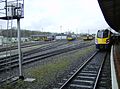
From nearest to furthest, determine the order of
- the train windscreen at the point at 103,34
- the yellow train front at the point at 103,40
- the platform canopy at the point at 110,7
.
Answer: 1. the platform canopy at the point at 110,7
2. the yellow train front at the point at 103,40
3. the train windscreen at the point at 103,34

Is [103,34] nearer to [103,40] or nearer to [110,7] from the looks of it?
[103,40]

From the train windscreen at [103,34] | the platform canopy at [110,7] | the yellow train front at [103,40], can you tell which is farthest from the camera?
the train windscreen at [103,34]

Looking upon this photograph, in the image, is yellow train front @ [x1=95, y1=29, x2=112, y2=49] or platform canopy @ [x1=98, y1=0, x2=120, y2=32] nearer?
platform canopy @ [x1=98, y1=0, x2=120, y2=32]

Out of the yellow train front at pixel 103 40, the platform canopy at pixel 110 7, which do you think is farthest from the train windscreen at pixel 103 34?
the platform canopy at pixel 110 7

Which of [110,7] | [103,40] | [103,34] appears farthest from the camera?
[103,34]

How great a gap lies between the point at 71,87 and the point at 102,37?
18.5 meters

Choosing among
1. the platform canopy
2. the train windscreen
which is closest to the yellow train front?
the train windscreen

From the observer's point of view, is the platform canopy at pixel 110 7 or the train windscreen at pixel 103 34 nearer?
the platform canopy at pixel 110 7

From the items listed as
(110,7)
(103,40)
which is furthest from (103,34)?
(110,7)

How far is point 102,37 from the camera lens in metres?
27.5

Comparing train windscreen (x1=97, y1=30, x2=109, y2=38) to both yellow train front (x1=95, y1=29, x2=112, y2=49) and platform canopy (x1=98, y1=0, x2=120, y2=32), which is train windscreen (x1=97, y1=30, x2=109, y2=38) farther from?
platform canopy (x1=98, y1=0, x2=120, y2=32)

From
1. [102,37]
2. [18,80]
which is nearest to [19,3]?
[18,80]

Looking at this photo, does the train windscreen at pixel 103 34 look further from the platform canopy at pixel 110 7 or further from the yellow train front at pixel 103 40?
→ the platform canopy at pixel 110 7

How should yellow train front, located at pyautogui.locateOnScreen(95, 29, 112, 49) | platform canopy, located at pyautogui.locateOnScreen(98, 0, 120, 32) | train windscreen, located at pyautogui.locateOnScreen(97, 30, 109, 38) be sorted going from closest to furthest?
platform canopy, located at pyautogui.locateOnScreen(98, 0, 120, 32)
yellow train front, located at pyautogui.locateOnScreen(95, 29, 112, 49)
train windscreen, located at pyautogui.locateOnScreen(97, 30, 109, 38)
